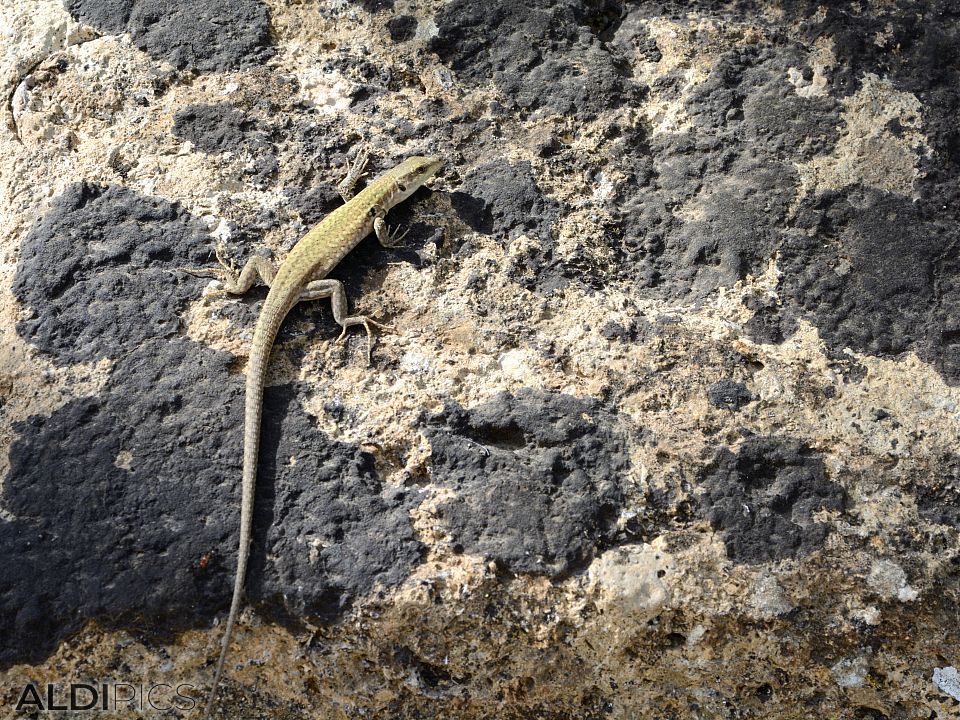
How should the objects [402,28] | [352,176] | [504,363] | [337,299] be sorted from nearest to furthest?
[504,363] < [337,299] < [352,176] < [402,28]

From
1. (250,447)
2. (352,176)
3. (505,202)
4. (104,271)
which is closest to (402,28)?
(352,176)

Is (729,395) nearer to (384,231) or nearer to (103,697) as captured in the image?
(384,231)

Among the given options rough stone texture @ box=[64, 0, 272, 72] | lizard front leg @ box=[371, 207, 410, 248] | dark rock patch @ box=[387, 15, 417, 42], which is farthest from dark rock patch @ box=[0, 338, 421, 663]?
dark rock patch @ box=[387, 15, 417, 42]

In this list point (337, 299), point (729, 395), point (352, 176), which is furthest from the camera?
point (352, 176)

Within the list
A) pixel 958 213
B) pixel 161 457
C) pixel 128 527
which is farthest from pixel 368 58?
pixel 958 213

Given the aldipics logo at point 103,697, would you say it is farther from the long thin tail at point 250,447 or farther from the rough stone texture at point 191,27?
the rough stone texture at point 191,27

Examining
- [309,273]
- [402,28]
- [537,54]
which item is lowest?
[309,273]

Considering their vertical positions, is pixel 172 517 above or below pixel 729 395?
above

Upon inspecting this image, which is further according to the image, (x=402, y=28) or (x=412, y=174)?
(x=402, y=28)
